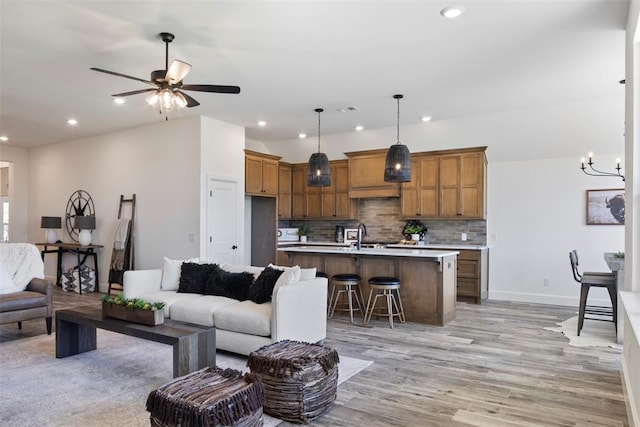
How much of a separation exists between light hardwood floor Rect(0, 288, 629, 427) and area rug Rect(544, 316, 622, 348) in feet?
0.22

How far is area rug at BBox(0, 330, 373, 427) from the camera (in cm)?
276

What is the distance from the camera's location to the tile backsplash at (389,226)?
7.52 m

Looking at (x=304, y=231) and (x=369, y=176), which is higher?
(x=369, y=176)

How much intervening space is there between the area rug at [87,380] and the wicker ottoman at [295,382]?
0.40 feet

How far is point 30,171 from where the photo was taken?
9.11 meters

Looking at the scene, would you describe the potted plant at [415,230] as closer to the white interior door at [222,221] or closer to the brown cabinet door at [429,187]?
the brown cabinet door at [429,187]

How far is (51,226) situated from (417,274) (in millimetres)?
6844

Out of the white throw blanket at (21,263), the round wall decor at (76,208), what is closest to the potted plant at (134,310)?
the white throw blanket at (21,263)

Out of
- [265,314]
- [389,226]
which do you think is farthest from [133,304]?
[389,226]

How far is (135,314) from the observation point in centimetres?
343

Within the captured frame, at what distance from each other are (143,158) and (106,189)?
118cm

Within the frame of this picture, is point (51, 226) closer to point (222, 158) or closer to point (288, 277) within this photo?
point (222, 158)

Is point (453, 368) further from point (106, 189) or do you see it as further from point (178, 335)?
point (106, 189)

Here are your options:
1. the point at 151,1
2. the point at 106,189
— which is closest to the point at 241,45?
the point at 151,1
